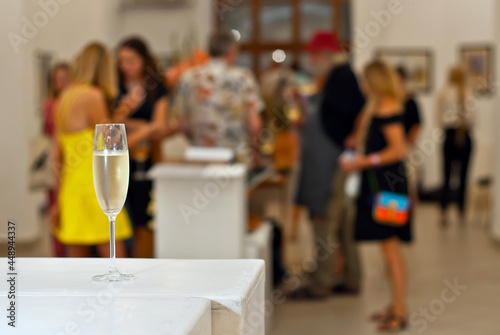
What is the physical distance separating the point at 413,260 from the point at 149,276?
17.4 ft

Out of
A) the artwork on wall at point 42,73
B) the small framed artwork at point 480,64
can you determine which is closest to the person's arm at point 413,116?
the artwork on wall at point 42,73

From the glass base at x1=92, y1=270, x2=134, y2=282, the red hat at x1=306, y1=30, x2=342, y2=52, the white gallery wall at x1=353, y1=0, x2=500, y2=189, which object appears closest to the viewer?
the glass base at x1=92, y1=270, x2=134, y2=282

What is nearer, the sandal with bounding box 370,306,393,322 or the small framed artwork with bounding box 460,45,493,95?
the sandal with bounding box 370,306,393,322

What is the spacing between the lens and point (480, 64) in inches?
446

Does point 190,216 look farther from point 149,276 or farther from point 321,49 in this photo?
point 149,276

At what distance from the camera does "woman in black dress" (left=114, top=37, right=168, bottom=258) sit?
164 inches

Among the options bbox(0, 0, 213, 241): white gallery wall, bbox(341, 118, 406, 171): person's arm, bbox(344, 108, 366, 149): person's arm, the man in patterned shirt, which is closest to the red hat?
bbox(344, 108, 366, 149): person's arm

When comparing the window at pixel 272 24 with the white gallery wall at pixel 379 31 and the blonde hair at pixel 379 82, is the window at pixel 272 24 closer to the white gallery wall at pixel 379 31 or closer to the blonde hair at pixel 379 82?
the white gallery wall at pixel 379 31

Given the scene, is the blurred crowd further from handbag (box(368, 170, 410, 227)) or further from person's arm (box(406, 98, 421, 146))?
person's arm (box(406, 98, 421, 146))

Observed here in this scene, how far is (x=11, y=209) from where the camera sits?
698 cm

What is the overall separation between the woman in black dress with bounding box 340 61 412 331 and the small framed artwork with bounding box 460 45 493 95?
7.24 meters

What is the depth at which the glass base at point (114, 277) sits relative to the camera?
Answer: 4.07ft

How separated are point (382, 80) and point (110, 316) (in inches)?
134

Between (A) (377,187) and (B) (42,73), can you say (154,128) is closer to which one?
(A) (377,187)
